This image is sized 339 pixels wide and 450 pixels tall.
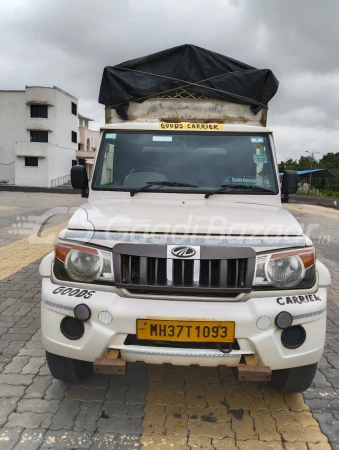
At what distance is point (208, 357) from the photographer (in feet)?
8.16

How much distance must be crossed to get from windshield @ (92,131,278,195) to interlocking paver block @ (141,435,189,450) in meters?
2.06

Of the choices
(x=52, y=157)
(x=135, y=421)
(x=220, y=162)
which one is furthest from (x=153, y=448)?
(x=52, y=157)

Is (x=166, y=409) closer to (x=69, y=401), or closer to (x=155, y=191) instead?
(x=69, y=401)

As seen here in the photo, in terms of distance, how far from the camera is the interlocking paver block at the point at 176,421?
264 centimetres

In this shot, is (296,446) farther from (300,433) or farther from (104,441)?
(104,441)

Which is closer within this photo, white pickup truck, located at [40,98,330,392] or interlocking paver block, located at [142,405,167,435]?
white pickup truck, located at [40,98,330,392]

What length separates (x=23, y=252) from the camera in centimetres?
833

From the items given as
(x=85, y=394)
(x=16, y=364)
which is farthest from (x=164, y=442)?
(x=16, y=364)

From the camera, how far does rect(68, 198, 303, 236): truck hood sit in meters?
2.62

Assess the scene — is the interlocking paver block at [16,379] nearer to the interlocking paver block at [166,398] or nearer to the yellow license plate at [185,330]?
the interlocking paver block at [166,398]

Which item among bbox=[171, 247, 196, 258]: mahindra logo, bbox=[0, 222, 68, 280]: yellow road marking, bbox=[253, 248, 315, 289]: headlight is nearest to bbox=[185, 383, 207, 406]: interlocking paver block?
bbox=[253, 248, 315, 289]: headlight

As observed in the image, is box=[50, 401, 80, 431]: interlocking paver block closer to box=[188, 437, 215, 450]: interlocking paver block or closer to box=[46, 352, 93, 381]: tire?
box=[46, 352, 93, 381]: tire

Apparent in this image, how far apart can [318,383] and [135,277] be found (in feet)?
6.29

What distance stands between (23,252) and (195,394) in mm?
6244
